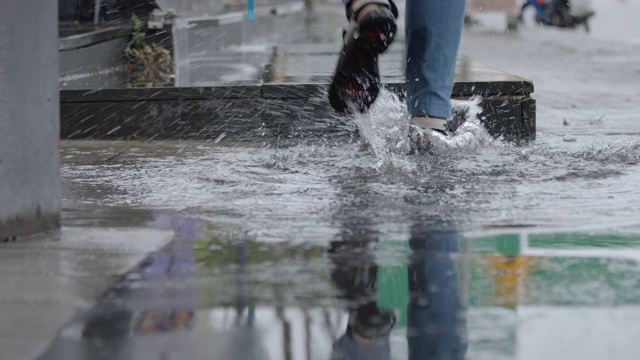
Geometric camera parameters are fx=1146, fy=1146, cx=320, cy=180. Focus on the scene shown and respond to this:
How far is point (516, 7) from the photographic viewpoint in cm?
2345

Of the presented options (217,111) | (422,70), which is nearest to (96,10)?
(217,111)

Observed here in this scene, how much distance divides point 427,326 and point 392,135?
97.4 inches

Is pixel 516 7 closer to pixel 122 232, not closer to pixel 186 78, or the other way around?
pixel 186 78

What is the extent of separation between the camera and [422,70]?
457cm

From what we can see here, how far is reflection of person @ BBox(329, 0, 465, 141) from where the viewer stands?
170 inches

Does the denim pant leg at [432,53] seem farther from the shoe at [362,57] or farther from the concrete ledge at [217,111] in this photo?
the concrete ledge at [217,111]

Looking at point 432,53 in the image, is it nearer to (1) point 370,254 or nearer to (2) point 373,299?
(1) point 370,254

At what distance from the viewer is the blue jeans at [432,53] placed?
4.55 metres

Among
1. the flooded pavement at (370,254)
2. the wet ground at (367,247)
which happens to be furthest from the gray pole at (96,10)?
the flooded pavement at (370,254)

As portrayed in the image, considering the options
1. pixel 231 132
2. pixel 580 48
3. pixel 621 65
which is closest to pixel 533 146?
pixel 231 132

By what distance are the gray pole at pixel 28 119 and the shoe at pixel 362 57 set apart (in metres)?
1.38

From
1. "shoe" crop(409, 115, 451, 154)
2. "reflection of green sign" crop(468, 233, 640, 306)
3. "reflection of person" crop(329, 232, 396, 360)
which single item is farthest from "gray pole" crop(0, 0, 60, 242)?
"shoe" crop(409, 115, 451, 154)

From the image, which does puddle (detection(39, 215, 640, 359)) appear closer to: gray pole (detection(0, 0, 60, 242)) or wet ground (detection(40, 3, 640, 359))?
wet ground (detection(40, 3, 640, 359))

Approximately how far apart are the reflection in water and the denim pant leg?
5.27ft
